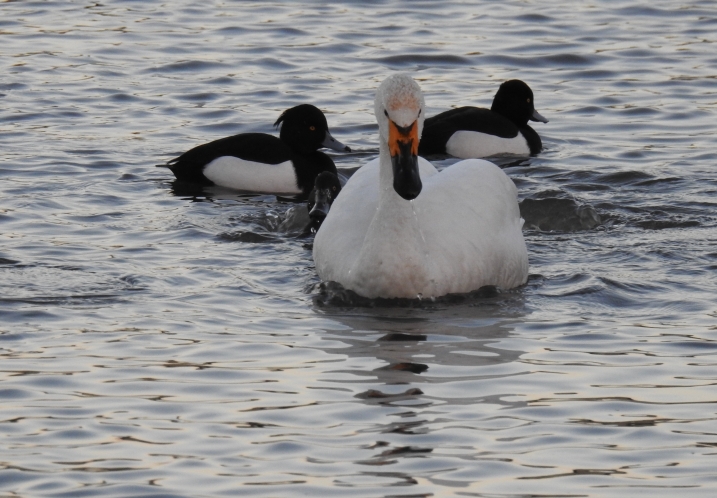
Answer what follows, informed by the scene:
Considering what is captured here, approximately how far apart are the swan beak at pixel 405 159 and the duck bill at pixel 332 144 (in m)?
5.07

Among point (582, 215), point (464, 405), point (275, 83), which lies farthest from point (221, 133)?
point (464, 405)

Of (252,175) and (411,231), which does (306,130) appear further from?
(411,231)

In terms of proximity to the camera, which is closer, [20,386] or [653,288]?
[20,386]

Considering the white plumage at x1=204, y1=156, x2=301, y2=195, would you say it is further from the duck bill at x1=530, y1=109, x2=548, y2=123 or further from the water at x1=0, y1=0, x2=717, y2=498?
the duck bill at x1=530, y1=109, x2=548, y2=123

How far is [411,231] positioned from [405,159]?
511 mm

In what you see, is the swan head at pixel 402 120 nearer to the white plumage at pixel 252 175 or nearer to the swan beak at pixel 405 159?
the swan beak at pixel 405 159

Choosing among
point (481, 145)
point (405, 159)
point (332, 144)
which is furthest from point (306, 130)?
point (405, 159)

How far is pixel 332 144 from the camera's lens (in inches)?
528

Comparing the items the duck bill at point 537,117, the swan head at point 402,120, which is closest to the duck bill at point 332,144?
the duck bill at point 537,117

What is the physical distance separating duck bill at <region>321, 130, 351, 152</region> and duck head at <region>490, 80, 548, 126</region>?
2070 millimetres

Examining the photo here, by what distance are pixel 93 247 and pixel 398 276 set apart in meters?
2.43

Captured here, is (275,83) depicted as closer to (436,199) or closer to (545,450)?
(436,199)

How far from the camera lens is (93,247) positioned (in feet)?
31.9

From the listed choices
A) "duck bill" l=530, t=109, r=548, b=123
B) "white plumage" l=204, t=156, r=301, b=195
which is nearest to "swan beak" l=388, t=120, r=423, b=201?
"white plumage" l=204, t=156, r=301, b=195
